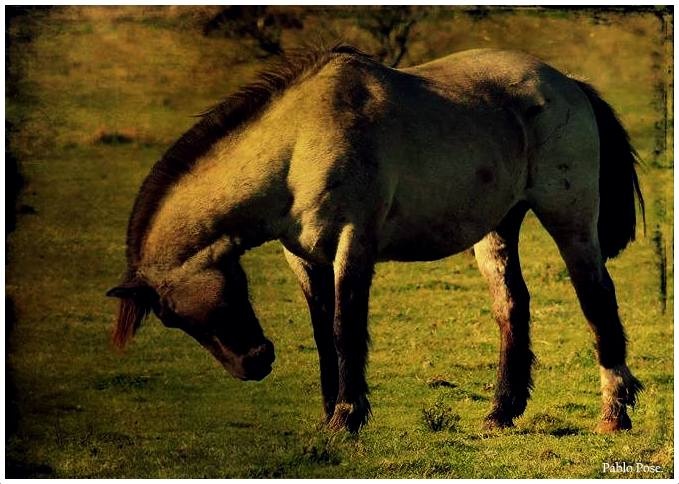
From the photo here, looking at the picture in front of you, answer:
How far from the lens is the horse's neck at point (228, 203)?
8.95 metres

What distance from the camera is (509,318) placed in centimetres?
1033

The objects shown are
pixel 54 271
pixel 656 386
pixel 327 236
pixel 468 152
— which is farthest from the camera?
pixel 54 271

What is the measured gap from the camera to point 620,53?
17.2 meters

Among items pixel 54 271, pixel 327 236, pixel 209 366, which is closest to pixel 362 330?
pixel 327 236

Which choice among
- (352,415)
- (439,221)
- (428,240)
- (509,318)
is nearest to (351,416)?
(352,415)

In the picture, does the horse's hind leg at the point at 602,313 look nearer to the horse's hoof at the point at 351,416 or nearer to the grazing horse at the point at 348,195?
the grazing horse at the point at 348,195

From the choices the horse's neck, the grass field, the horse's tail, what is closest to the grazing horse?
the horse's neck

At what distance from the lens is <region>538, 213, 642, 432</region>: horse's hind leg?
32.6 feet

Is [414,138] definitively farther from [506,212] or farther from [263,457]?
[263,457]

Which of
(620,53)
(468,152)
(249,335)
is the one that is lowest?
(249,335)

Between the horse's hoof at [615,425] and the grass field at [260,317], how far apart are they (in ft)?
0.45

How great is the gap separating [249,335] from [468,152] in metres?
2.21

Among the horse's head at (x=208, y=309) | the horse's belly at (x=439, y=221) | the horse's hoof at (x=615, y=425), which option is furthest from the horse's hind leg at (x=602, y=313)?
the horse's head at (x=208, y=309)

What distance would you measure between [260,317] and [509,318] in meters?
4.41
